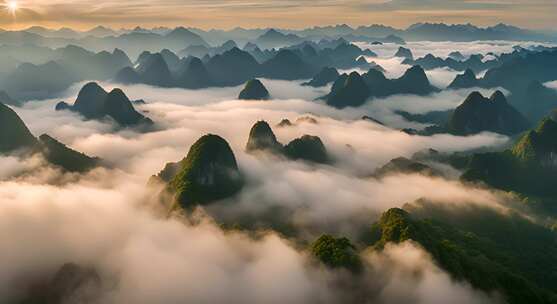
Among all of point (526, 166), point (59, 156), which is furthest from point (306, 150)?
point (59, 156)

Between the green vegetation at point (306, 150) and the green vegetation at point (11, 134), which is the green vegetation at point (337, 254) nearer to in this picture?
the green vegetation at point (306, 150)

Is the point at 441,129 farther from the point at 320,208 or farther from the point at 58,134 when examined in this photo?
the point at 58,134

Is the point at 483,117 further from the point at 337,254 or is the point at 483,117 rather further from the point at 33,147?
the point at 33,147

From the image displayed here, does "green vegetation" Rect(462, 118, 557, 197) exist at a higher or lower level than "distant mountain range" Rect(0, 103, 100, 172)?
lower

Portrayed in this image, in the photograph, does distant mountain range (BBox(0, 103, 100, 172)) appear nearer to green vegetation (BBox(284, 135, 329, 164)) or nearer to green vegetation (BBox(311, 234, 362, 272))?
green vegetation (BBox(284, 135, 329, 164))

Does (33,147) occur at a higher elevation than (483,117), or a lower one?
higher

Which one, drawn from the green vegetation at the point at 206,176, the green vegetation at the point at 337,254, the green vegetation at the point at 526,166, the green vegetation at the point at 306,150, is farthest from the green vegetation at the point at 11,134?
the green vegetation at the point at 526,166

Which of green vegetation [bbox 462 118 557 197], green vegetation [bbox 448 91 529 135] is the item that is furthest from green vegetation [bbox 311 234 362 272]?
green vegetation [bbox 448 91 529 135]

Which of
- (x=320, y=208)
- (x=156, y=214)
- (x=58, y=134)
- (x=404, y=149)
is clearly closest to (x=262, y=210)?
(x=320, y=208)
